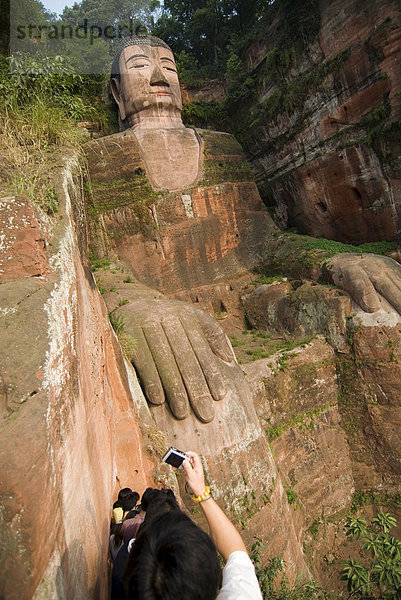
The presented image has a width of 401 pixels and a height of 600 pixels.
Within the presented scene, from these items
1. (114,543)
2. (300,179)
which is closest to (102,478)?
(114,543)

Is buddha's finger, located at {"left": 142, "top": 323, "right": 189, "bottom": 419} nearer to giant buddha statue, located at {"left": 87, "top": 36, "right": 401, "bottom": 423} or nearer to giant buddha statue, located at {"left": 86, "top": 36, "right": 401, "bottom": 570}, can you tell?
giant buddha statue, located at {"left": 86, "top": 36, "right": 401, "bottom": 570}

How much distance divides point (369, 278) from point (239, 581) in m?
7.55

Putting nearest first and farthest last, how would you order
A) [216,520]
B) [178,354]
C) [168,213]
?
[216,520], [178,354], [168,213]

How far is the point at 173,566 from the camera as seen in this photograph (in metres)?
1.23

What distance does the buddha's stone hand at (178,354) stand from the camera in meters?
5.26

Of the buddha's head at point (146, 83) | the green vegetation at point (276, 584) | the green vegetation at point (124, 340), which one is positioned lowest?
the green vegetation at point (276, 584)

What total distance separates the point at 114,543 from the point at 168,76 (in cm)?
1174

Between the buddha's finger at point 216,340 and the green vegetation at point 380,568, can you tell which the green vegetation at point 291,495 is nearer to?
the green vegetation at point 380,568

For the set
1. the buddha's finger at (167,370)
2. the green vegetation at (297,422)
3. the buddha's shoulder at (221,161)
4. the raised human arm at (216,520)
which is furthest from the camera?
the buddha's shoulder at (221,161)

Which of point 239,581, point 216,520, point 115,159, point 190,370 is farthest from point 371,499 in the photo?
point 115,159

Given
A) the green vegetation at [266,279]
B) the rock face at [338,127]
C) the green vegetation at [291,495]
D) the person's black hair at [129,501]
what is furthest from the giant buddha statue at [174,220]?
the person's black hair at [129,501]

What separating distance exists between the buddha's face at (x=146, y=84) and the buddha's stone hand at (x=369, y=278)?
6.63 meters

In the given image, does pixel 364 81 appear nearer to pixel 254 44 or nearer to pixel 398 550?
pixel 254 44

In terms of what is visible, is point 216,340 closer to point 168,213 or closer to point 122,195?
point 168,213
